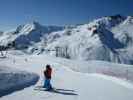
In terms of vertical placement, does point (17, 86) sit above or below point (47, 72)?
below

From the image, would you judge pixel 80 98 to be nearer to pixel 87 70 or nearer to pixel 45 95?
pixel 45 95

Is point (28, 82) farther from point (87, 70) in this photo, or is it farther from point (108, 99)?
point (87, 70)

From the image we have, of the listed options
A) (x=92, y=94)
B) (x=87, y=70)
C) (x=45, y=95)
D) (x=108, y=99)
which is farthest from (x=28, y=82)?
(x=87, y=70)

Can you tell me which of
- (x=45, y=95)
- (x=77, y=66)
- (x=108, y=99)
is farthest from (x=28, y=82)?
(x=77, y=66)

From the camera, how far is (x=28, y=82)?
2044cm

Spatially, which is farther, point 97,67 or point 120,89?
point 97,67

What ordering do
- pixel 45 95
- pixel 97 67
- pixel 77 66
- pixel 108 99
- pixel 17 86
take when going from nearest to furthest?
pixel 108 99 < pixel 45 95 < pixel 17 86 < pixel 97 67 < pixel 77 66

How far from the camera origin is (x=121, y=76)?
2173 cm

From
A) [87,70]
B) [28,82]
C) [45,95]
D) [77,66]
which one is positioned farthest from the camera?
[77,66]

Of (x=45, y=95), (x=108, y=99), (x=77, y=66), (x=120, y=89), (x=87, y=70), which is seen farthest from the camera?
(x=77, y=66)

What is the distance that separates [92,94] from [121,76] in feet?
25.2

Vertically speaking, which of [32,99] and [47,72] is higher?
[47,72]

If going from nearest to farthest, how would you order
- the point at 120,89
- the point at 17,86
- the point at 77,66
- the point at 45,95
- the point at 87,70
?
the point at 45,95 → the point at 120,89 → the point at 17,86 → the point at 87,70 → the point at 77,66

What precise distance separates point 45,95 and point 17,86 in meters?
4.49
